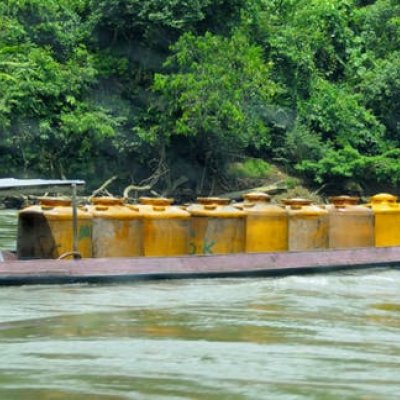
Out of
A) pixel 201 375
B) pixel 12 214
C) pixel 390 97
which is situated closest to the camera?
pixel 201 375

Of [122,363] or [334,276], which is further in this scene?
[334,276]

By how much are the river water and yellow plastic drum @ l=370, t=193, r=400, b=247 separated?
1.68 metres

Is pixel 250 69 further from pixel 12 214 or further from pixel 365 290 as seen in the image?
pixel 365 290

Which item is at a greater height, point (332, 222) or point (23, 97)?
point (23, 97)

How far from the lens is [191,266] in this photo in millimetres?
12234

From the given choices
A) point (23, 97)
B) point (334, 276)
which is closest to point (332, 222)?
point (334, 276)

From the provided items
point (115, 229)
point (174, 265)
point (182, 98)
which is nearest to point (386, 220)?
point (174, 265)

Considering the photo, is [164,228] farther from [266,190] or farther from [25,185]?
[266,190]

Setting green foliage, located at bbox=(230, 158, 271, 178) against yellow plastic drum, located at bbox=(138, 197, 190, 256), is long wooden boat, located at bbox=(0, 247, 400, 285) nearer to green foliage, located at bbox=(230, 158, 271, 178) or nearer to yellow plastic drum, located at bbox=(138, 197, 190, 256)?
yellow plastic drum, located at bbox=(138, 197, 190, 256)

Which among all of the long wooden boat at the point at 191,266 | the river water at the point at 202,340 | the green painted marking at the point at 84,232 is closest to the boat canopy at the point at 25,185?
the green painted marking at the point at 84,232

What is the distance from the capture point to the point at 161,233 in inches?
494

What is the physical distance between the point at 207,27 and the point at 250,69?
246cm

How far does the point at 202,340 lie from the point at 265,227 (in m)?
4.78

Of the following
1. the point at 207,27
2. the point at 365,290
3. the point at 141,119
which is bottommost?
the point at 365,290
